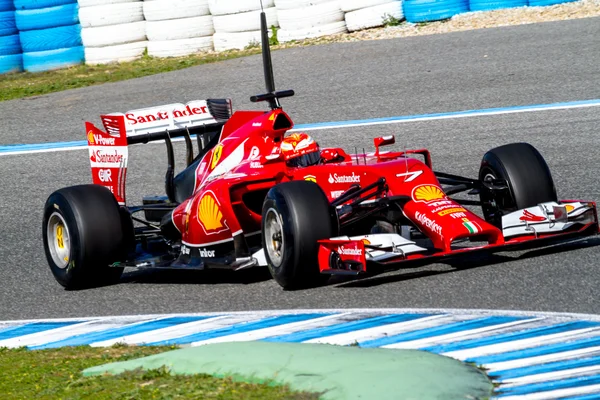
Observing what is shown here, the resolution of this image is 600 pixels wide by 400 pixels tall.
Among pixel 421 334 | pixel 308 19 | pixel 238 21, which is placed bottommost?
pixel 421 334

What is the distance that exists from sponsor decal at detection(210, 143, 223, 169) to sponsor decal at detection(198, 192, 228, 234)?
49 centimetres

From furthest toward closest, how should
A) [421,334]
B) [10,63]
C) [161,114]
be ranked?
[10,63] → [161,114] → [421,334]

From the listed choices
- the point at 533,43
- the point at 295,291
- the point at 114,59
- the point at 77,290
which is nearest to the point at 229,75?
the point at 114,59

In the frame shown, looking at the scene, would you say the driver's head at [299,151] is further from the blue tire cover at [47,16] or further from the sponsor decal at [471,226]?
the blue tire cover at [47,16]

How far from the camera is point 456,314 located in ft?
18.9

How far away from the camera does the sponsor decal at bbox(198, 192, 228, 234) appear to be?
7.30 metres

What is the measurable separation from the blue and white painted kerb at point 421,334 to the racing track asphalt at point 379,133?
266 millimetres

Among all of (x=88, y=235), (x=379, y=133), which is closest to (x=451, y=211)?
(x=88, y=235)

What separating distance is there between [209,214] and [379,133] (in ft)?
16.7

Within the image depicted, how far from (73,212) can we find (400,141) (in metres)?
4.95

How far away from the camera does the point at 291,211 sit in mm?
6480

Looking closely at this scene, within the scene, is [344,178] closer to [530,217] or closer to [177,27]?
[530,217]

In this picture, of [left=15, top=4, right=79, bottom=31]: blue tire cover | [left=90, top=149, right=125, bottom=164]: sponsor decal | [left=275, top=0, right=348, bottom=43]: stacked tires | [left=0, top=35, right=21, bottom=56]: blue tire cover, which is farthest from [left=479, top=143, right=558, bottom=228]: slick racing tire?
[left=0, top=35, right=21, bottom=56]: blue tire cover

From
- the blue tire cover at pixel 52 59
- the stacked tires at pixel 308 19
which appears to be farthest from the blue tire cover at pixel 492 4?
the blue tire cover at pixel 52 59
